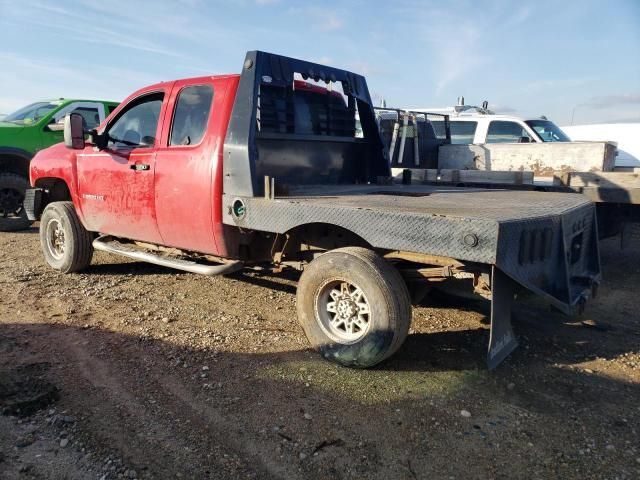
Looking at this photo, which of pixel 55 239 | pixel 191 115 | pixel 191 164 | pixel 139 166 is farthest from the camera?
pixel 55 239

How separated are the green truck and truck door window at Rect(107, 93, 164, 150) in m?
4.00

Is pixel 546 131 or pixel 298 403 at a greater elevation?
pixel 546 131

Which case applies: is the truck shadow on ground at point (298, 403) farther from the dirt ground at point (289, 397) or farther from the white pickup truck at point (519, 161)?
the white pickup truck at point (519, 161)

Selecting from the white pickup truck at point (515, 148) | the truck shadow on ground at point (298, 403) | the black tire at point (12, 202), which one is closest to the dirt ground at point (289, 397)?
the truck shadow on ground at point (298, 403)

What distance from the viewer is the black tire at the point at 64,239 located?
19.1 ft

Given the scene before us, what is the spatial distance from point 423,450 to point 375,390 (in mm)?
641

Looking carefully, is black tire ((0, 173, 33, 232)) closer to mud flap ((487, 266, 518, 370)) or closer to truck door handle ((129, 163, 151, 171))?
truck door handle ((129, 163, 151, 171))

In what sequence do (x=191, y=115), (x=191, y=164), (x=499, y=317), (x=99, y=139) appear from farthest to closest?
(x=99, y=139) < (x=191, y=115) < (x=191, y=164) < (x=499, y=317)

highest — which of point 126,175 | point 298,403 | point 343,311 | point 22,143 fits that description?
point 22,143

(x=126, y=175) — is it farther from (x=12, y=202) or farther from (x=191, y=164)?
(x=12, y=202)

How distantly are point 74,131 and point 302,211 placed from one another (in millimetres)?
2761

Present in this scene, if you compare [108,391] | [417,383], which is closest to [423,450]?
[417,383]

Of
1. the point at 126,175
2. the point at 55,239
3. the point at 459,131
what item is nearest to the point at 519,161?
the point at 459,131

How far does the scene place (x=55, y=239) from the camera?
6.21 metres
